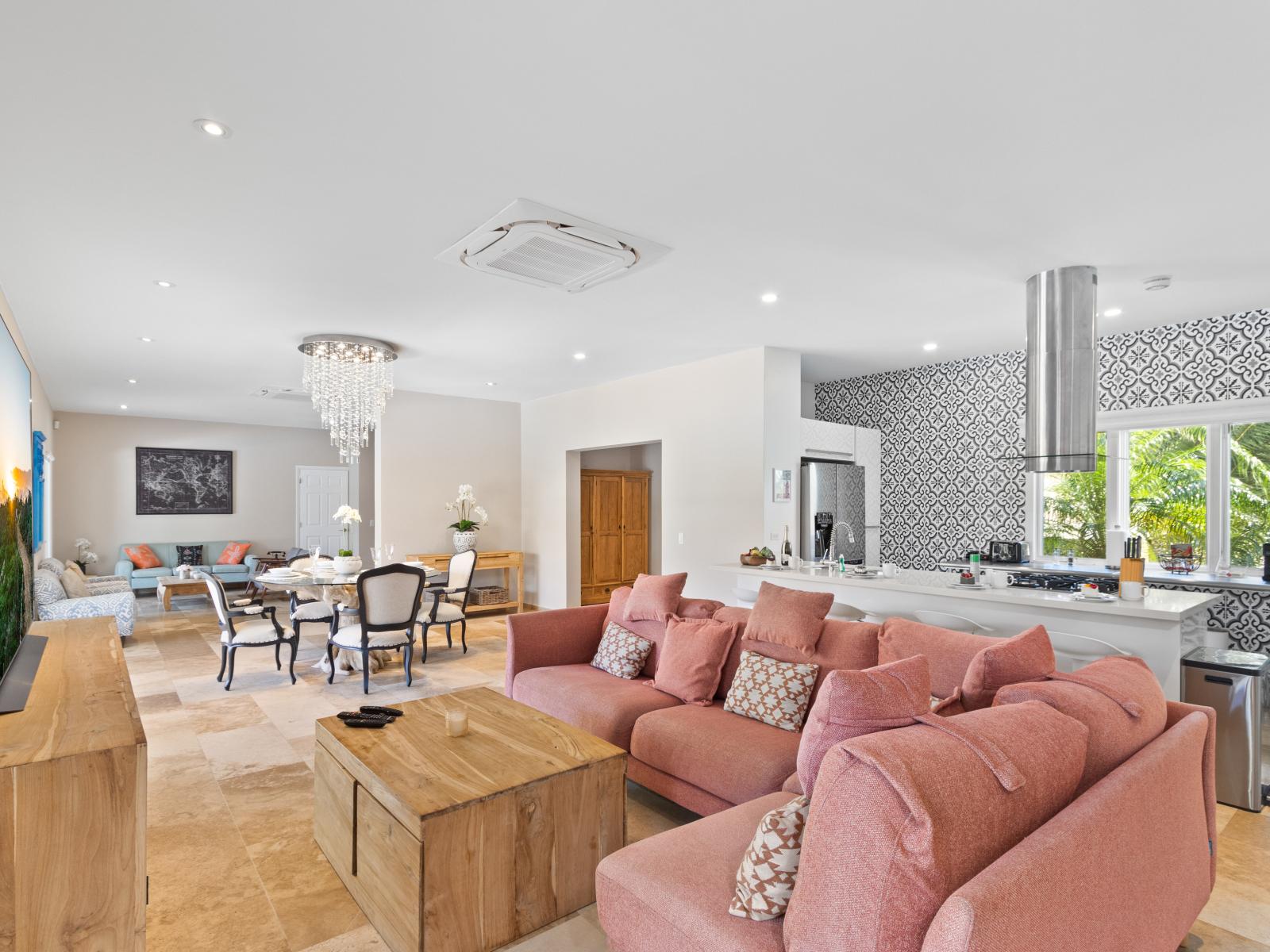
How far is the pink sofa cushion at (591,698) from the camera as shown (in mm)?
3170

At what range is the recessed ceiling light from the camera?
226 cm

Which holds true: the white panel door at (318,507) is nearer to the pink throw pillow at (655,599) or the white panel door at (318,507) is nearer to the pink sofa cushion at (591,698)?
the pink sofa cushion at (591,698)

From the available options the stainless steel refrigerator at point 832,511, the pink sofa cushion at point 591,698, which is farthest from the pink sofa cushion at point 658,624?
the stainless steel refrigerator at point 832,511

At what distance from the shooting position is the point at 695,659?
3.34m

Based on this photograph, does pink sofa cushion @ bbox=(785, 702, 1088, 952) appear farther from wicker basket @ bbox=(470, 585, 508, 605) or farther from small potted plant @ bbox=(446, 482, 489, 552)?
wicker basket @ bbox=(470, 585, 508, 605)

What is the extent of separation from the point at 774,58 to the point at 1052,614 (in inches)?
120

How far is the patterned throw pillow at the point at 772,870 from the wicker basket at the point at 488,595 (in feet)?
22.4

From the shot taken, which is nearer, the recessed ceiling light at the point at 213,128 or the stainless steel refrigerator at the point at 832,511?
the recessed ceiling light at the point at 213,128

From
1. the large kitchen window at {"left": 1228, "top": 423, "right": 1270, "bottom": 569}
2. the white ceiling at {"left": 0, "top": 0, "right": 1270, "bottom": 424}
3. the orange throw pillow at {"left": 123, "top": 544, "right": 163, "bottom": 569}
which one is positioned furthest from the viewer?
the orange throw pillow at {"left": 123, "top": 544, "right": 163, "bottom": 569}

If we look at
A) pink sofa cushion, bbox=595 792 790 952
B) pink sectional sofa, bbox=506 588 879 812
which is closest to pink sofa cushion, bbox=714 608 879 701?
pink sectional sofa, bbox=506 588 879 812

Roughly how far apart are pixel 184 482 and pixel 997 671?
11686 millimetres

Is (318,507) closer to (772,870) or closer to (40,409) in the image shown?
(40,409)

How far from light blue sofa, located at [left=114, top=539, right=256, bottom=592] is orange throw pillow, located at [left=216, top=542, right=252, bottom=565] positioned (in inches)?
3.4

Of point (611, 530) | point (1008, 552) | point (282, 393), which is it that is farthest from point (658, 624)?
point (282, 393)
